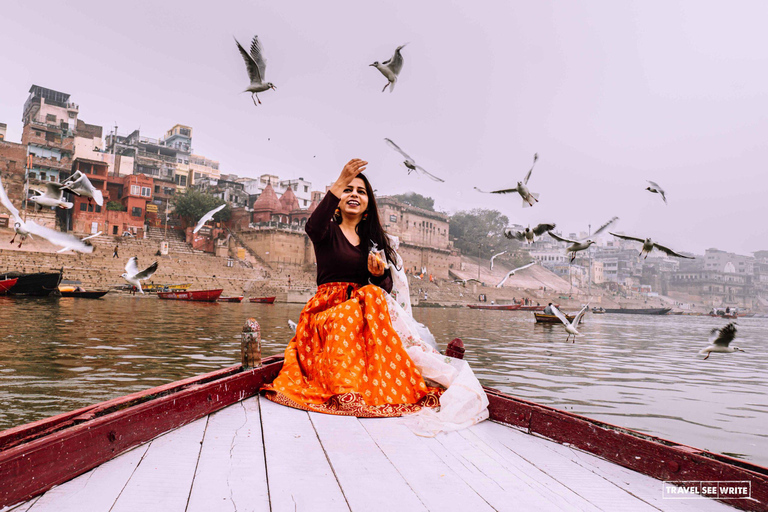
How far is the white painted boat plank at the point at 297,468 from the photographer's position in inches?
63.2

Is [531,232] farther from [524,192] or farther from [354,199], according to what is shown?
[354,199]

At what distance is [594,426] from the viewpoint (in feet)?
7.55

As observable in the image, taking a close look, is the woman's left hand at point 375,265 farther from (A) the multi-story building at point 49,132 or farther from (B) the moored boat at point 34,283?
(A) the multi-story building at point 49,132

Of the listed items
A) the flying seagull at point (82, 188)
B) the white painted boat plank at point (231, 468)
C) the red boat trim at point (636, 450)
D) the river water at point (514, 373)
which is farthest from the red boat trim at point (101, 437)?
the flying seagull at point (82, 188)

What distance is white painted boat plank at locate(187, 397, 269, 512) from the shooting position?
159 centimetres

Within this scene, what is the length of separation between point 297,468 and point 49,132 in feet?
140

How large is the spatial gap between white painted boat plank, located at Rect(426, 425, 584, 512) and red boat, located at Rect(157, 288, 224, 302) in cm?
2584

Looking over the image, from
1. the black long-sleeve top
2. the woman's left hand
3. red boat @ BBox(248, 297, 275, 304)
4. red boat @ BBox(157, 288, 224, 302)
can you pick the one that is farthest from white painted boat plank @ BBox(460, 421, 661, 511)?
red boat @ BBox(248, 297, 275, 304)

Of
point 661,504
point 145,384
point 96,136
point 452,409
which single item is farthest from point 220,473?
point 96,136

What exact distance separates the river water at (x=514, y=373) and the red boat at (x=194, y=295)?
517 inches

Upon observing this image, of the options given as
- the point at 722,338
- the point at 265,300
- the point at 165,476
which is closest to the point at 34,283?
the point at 265,300

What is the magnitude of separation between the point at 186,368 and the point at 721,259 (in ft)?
384

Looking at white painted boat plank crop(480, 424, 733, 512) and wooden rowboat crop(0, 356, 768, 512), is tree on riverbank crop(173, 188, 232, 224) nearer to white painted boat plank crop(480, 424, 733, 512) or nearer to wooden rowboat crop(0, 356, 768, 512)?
wooden rowboat crop(0, 356, 768, 512)

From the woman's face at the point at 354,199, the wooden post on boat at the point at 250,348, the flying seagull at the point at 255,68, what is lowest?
the wooden post on boat at the point at 250,348
